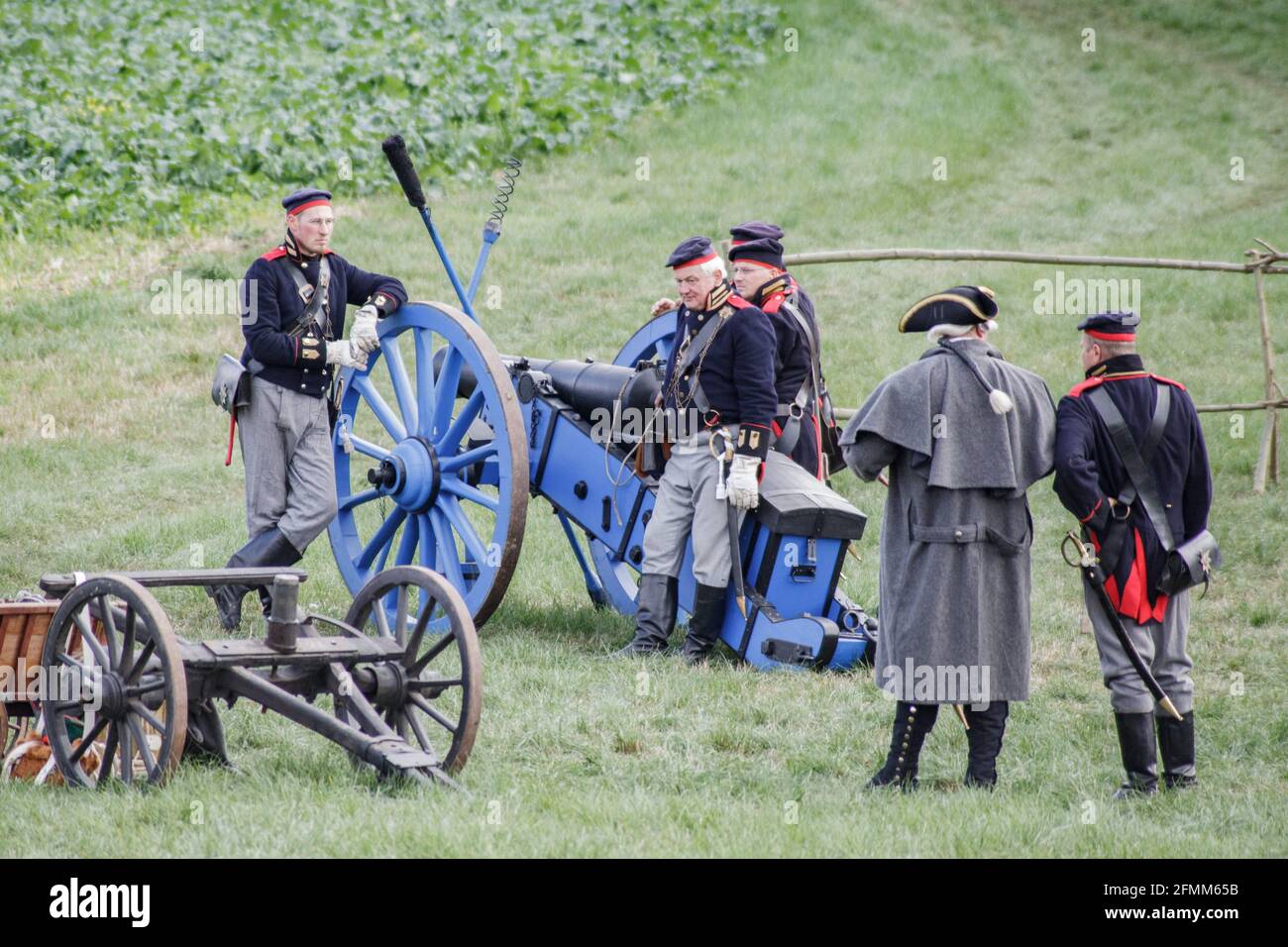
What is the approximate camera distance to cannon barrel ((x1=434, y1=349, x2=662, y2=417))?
705 cm

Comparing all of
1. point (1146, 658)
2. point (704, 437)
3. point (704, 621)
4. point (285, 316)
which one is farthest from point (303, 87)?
point (1146, 658)

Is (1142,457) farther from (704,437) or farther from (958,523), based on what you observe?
(704,437)

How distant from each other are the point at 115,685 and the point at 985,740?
2.62m

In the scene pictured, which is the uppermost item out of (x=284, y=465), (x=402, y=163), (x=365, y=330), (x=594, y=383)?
(x=402, y=163)

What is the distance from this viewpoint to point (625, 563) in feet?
24.4

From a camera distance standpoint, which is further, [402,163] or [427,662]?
[402,163]

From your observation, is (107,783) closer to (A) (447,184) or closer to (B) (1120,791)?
(B) (1120,791)

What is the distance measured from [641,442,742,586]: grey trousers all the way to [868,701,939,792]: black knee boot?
1580 millimetres

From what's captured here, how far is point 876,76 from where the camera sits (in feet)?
58.9

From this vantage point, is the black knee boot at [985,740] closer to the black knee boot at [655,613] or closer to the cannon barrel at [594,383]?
the black knee boot at [655,613]

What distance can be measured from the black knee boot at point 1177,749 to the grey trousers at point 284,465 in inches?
141

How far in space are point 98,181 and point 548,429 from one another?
7.89 metres

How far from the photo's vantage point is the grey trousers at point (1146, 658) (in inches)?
202

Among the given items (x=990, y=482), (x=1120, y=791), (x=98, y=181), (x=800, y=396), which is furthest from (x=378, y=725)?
(x=98, y=181)
